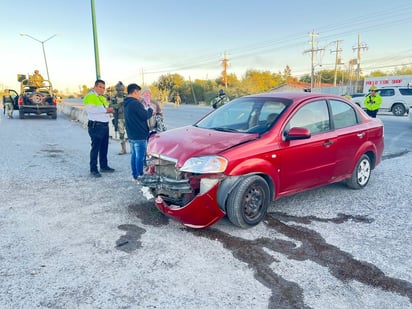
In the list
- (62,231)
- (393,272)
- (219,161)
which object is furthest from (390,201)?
(62,231)

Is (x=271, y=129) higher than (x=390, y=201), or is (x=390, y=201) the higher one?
(x=271, y=129)

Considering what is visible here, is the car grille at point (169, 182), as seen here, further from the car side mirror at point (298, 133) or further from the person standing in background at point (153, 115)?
the person standing in background at point (153, 115)

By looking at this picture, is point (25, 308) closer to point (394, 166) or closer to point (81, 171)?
point (81, 171)

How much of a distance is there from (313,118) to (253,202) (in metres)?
1.60

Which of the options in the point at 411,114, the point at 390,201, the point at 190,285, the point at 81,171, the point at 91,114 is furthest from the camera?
the point at 411,114

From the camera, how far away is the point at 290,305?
8.07 feet

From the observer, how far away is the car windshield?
13.9ft

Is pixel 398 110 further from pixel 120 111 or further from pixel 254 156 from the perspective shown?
pixel 254 156

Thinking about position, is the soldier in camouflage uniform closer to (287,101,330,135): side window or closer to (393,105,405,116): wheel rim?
(287,101,330,135): side window

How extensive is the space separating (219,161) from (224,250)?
940 millimetres

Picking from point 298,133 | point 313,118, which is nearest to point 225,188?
point 298,133

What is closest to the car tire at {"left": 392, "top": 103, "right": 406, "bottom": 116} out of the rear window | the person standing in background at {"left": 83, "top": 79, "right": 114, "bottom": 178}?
the rear window

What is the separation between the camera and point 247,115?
4609 mm

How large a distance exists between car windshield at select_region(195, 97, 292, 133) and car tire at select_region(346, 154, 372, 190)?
1.78 metres
